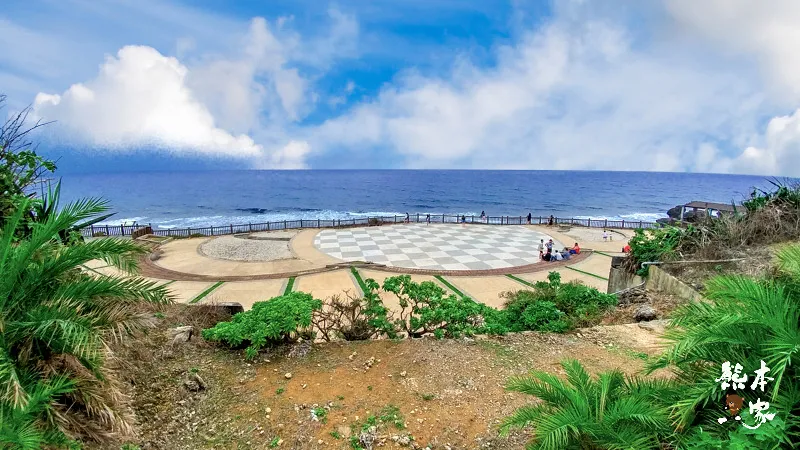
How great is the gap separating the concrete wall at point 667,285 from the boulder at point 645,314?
87 centimetres

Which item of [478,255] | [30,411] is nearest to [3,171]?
[30,411]

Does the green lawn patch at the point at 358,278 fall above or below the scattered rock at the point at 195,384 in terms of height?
below

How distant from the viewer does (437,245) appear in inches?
957

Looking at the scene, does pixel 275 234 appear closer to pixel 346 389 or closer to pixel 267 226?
pixel 267 226

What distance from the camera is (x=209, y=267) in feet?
62.6

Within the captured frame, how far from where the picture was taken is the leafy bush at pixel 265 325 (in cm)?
579

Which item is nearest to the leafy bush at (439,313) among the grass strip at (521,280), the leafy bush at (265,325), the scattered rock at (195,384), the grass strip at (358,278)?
the leafy bush at (265,325)

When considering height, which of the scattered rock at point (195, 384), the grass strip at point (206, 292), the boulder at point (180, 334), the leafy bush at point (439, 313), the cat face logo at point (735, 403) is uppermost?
the cat face logo at point (735, 403)

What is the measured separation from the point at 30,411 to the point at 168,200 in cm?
8509

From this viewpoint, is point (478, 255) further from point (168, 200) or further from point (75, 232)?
point (168, 200)

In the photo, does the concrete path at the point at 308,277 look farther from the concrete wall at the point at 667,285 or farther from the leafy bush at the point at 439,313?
the leafy bush at the point at 439,313

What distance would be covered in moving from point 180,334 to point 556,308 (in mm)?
7491

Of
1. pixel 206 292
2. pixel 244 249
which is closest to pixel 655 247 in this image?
pixel 206 292

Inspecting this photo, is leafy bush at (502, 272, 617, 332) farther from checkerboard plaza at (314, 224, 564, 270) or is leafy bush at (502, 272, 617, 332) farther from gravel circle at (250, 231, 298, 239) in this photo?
gravel circle at (250, 231, 298, 239)
